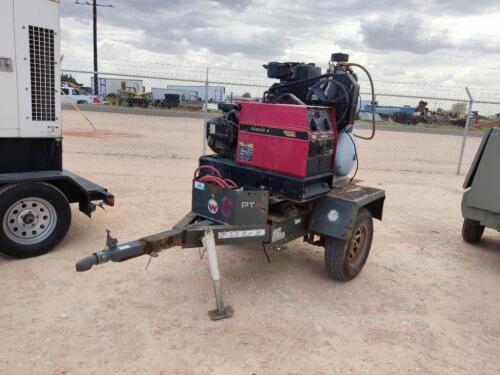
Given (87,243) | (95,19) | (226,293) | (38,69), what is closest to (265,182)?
(226,293)

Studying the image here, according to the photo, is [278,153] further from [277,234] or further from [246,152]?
[277,234]

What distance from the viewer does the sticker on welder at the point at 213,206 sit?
386 centimetres

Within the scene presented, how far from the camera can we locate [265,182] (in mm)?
4160

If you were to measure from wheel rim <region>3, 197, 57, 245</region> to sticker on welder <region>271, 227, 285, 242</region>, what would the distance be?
238cm

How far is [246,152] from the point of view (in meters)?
4.32

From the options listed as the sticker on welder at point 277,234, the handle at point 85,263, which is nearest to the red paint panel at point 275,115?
the sticker on welder at point 277,234

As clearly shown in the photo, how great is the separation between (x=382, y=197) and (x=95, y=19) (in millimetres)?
37341

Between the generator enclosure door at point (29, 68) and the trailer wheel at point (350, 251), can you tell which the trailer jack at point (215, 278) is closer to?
the trailer wheel at point (350, 251)

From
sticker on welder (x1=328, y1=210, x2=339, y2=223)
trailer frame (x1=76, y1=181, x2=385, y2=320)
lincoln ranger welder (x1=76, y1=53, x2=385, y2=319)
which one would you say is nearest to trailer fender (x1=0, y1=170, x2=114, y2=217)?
lincoln ranger welder (x1=76, y1=53, x2=385, y2=319)

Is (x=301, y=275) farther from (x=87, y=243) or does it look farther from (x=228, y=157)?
(x=87, y=243)

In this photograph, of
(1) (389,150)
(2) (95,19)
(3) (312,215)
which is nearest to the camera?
(3) (312,215)

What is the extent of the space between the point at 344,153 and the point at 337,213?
62 centimetres

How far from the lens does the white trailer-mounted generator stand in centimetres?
444

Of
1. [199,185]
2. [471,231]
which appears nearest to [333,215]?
[199,185]
